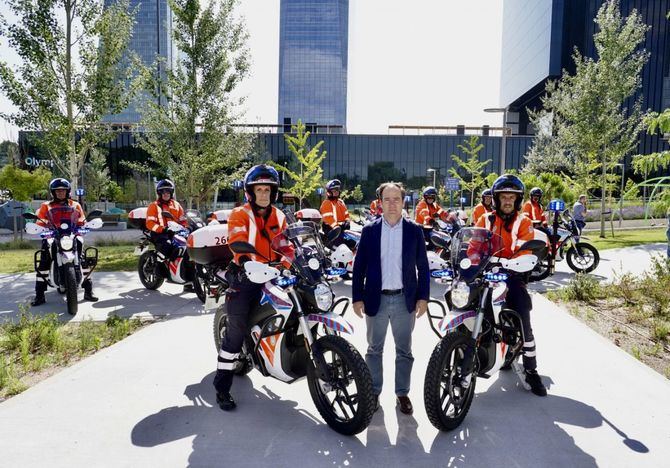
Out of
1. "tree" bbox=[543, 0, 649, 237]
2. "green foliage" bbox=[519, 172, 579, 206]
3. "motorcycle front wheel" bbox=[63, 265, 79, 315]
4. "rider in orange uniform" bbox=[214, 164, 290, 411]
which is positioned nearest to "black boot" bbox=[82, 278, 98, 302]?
"motorcycle front wheel" bbox=[63, 265, 79, 315]

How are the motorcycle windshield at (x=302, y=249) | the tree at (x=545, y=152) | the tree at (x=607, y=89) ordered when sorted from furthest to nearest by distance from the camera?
the tree at (x=545, y=152), the tree at (x=607, y=89), the motorcycle windshield at (x=302, y=249)


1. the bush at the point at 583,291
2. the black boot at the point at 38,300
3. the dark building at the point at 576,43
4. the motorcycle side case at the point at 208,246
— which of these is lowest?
the black boot at the point at 38,300

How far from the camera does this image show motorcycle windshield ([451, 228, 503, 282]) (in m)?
3.97

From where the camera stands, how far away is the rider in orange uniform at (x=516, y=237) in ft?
14.5

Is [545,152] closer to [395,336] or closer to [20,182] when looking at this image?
[20,182]

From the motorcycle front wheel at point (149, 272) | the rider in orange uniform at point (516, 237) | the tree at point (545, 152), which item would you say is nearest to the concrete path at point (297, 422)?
the rider in orange uniform at point (516, 237)

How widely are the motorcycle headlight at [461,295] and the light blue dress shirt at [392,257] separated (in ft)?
1.54

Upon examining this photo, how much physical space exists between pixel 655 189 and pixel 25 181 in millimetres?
21623

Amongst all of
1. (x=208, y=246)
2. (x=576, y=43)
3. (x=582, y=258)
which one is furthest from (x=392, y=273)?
(x=576, y=43)

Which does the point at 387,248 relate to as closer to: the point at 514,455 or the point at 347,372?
the point at 347,372

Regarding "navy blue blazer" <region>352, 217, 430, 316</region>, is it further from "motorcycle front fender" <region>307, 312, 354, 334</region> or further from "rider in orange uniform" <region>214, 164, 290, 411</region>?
"rider in orange uniform" <region>214, 164, 290, 411</region>

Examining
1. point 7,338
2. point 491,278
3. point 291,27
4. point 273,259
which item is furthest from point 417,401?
point 291,27

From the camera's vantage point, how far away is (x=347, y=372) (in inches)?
141

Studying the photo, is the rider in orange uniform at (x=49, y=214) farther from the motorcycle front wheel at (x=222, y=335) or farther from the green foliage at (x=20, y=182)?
the green foliage at (x=20, y=182)
